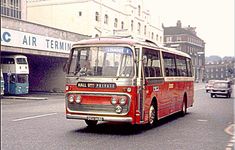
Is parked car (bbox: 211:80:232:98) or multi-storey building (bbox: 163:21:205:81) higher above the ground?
multi-storey building (bbox: 163:21:205:81)

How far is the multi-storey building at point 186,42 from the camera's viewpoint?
115 m

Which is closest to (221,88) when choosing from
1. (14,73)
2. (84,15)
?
(14,73)

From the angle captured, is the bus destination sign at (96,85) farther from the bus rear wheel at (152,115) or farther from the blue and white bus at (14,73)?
the blue and white bus at (14,73)

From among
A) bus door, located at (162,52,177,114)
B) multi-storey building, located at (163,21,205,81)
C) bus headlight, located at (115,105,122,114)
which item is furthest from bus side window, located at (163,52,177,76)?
multi-storey building, located at (163,21,205,81)

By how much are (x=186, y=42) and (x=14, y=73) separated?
88.3 meters

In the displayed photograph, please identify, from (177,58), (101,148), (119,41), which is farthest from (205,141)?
(177,58)

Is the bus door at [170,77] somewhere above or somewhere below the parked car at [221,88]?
above

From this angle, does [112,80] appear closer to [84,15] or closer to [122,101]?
[122,101]

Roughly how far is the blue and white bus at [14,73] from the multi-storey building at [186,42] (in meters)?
80.8

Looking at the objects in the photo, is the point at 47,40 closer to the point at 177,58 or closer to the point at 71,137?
the point at 177,58

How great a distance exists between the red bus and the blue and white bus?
21.9 metres

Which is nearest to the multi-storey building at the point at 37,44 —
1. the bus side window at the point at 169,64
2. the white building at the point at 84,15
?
the white building at the point at 84,15

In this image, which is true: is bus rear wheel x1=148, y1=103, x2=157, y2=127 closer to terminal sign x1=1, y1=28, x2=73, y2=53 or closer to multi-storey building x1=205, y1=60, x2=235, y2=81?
terminal sign x1=1, y1=28, x2=73, y2=53

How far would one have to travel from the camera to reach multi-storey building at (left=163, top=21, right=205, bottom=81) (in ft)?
379
